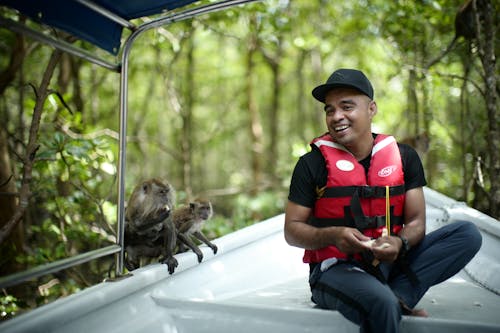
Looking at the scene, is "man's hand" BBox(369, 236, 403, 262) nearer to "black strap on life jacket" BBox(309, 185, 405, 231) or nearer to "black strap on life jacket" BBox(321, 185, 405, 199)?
"black strap on life jacket" BBox(309, 185, 405, 231)

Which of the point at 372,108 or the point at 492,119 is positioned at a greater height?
the point at 492,119

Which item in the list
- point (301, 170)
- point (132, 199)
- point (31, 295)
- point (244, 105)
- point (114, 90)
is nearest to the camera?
point (301, 170)

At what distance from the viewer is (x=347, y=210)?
7.21 ft

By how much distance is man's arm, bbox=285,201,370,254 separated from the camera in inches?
78.1

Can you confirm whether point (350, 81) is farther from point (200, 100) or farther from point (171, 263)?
point (200, 100)

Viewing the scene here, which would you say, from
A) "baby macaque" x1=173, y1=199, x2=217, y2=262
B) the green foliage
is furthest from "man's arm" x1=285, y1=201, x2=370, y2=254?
the green foliage

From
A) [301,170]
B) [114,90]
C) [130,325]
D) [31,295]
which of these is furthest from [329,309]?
[114,90]

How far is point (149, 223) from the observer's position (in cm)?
319

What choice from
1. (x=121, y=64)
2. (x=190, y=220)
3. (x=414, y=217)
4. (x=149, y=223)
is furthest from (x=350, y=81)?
(x=190, y=220)

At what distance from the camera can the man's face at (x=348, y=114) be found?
229 cm

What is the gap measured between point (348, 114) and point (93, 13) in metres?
1.52

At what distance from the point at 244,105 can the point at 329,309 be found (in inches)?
462

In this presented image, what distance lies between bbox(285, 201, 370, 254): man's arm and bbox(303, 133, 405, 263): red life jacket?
11 cm

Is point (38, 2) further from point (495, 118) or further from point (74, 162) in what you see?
point (495, 118)
